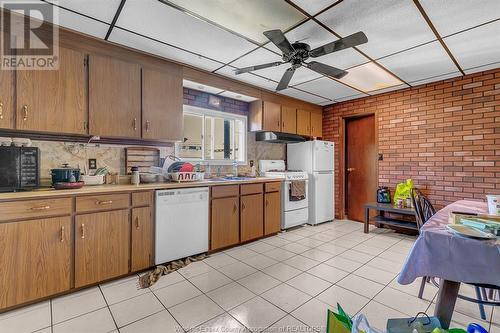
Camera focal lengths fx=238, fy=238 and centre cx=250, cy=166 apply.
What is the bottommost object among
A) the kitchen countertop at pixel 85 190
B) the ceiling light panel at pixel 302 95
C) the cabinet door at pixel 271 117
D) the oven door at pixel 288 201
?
the oven door at pixel 288 201

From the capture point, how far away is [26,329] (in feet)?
5.61

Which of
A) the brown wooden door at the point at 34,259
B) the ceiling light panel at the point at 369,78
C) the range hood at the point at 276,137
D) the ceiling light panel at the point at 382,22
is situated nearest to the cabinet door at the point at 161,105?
the brown wooden door at the point at 34,259

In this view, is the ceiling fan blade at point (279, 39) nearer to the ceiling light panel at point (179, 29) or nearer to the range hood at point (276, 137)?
the ceiling light panel at point (179, 29)

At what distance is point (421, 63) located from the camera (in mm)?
3146

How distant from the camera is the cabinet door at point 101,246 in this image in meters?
2.19

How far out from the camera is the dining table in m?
1.26

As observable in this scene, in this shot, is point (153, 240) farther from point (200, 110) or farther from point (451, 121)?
point (451, 121)

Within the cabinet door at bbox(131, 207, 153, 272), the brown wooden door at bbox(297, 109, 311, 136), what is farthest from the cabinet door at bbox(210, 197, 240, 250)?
the brown wooden door at bbox(297, 109, 311, 136)

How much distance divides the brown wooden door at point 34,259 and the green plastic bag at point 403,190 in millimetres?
4616

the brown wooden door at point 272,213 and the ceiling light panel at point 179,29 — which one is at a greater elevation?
the ceiling light panel at point 179,29

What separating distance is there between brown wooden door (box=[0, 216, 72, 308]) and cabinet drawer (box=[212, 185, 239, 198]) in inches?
61.5

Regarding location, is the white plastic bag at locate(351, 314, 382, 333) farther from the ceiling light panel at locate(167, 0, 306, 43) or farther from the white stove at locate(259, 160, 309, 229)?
the white stove at locate(259, 160, 309, 229)

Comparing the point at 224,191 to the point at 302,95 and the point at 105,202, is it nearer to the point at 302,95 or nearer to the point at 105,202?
the point at 105,202

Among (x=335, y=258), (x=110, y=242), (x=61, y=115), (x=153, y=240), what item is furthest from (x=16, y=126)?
(x=335, y=258)
